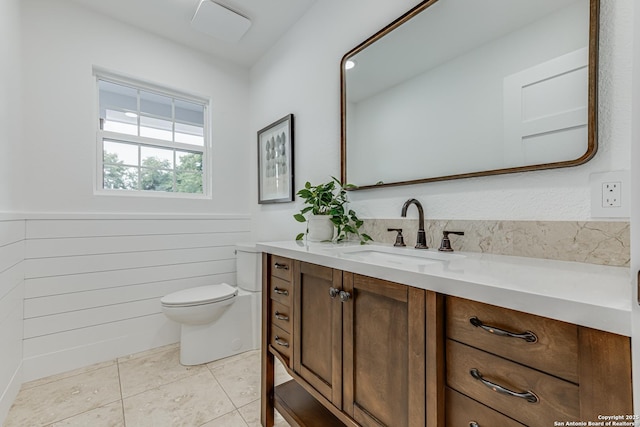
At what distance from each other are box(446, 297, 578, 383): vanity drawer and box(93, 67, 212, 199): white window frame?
2.44 m

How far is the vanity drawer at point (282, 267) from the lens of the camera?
1.26 m

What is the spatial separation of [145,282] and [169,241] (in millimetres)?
367

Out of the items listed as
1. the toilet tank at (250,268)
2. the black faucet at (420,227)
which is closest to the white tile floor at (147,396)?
the toilet tank at (250,268)

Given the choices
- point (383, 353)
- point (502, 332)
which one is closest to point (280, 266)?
point (383, 353)

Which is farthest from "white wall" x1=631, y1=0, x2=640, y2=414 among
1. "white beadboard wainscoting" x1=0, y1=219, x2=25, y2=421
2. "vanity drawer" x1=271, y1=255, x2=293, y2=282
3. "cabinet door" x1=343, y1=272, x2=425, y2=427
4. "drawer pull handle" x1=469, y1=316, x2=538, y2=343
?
"white beadboard wainscoting" x1=0, y1=219, x2=25, y2=421

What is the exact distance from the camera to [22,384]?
1.77 metres

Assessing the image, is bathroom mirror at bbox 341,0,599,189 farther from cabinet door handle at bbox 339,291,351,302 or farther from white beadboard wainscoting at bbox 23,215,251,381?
white beadboard wainscoting at bbox 23,215,251,381

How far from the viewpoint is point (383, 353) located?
2.75ft

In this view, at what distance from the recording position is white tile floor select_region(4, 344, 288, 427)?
1.46 metres

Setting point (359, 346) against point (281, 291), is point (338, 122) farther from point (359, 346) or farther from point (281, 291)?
point (359, 346)

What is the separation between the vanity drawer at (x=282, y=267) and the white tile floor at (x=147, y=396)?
0.81 metres

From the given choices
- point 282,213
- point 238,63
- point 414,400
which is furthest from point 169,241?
point 414,400

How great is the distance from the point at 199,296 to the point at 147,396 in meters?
0.62

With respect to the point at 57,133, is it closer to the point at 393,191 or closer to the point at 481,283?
the point at 393,191
